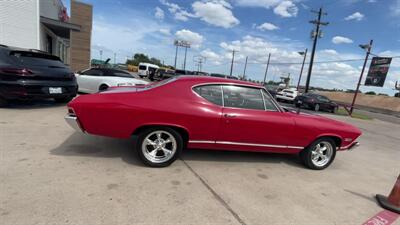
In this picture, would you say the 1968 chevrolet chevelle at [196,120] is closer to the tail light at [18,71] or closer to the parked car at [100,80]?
the tail light at [18,71]

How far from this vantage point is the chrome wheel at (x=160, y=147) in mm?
3881

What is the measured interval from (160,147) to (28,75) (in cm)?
472

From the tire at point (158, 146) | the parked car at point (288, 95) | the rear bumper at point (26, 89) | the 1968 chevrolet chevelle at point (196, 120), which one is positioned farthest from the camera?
the parked car at point (288, 95)

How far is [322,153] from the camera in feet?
15.6

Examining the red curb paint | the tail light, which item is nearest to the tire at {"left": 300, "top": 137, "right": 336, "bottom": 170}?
the red curb paint

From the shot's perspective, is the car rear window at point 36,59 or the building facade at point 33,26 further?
the building facade at point 33,26

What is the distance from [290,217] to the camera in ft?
9.68

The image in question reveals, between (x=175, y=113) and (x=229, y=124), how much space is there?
2.91 ft

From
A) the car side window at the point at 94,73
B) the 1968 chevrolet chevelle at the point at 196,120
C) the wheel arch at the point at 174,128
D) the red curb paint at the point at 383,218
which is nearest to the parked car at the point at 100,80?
the car side window at the point at 94,73

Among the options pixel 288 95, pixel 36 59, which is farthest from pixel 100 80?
pixel 288 95

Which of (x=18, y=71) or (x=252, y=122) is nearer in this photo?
(x=252, y=122)

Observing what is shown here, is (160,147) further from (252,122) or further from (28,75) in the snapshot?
(28,75)

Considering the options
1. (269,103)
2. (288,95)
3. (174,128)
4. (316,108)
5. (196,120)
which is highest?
(269,103)

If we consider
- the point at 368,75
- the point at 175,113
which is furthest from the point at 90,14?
the point at 368,75
